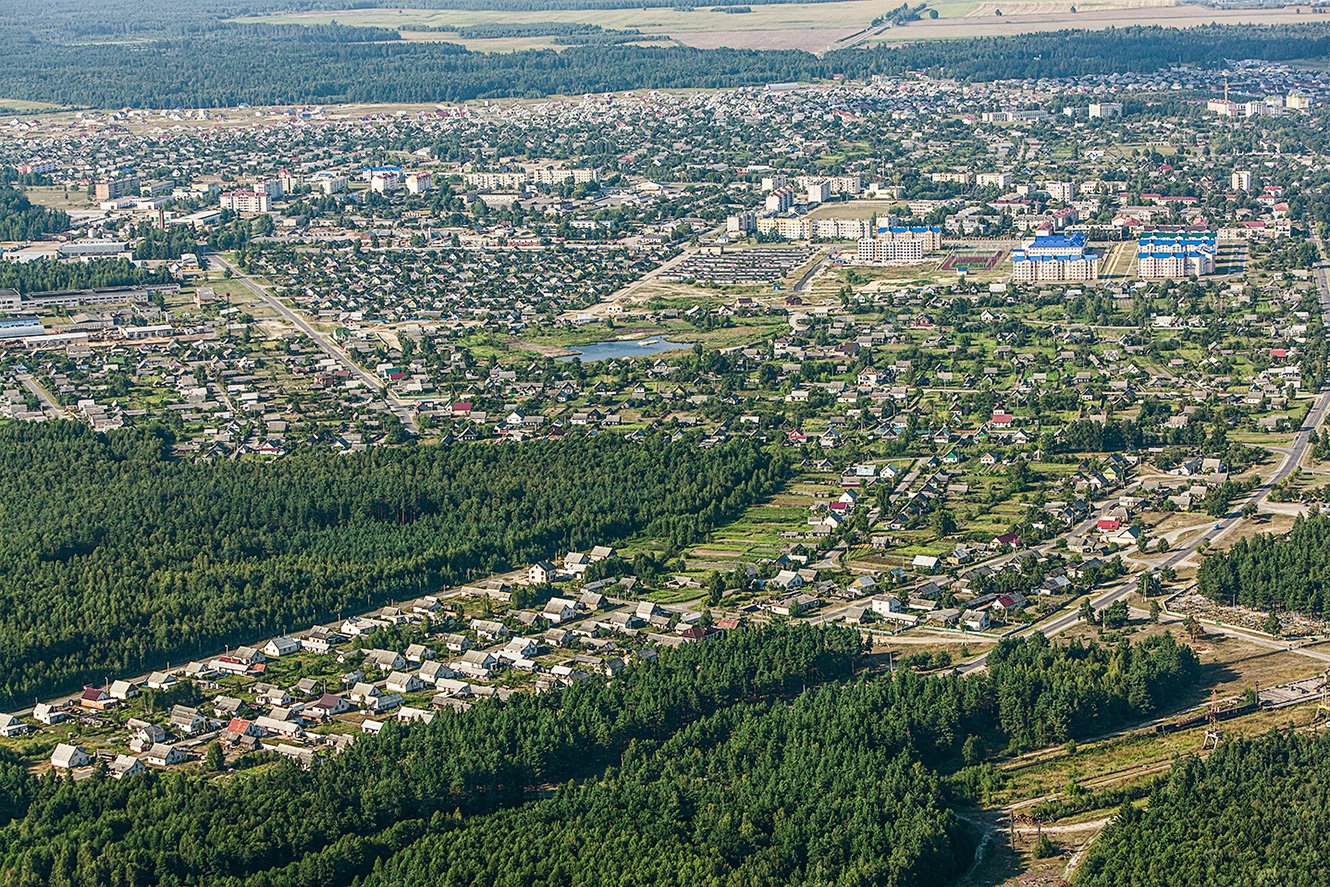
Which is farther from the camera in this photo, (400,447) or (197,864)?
(400,447)

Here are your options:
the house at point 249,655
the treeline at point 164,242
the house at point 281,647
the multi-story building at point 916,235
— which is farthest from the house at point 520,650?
the treeline at point 164,242

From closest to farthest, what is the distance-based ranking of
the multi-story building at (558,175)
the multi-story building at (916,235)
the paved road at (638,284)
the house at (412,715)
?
the house at (412,715)
the paved road at (638,284)
the multi-story building at (916,235)
the multi-story building at (558,175)

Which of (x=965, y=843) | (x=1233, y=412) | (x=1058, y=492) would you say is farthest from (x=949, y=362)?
(x=965, y=843)

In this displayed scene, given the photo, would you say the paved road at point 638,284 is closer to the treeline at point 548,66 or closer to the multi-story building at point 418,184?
the multi-story building at point 418,184

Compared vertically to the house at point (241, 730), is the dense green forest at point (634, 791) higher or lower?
higher

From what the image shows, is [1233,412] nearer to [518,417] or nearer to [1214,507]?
[1214,507]

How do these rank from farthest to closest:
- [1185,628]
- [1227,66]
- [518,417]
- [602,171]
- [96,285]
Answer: [1227,66], [602,171], [96,285], [518,417], [1185,628]
